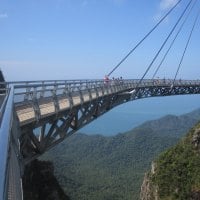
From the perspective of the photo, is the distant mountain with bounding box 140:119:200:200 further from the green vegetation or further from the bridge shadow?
the bridge shadow

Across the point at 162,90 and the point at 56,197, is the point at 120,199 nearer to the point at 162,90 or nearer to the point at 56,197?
the point at 162,90

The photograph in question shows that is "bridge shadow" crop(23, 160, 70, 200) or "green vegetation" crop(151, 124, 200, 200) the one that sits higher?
"bridge shadow" crop(23, 160, 70, 200)

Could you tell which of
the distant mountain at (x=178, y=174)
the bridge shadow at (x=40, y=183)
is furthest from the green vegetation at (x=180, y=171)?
the bridge shadow at (x=40, y=183)

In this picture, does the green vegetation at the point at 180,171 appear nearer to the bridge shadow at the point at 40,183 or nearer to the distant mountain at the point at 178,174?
the distant mountain at the point at 178,174

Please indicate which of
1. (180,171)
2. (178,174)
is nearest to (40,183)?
(178,174)

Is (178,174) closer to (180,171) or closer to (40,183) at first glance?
(180,171)

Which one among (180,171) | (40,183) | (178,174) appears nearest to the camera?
(40,183)

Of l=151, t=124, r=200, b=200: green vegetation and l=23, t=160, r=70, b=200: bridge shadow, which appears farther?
l=151, t=124, r=200, b=200: green vegetation

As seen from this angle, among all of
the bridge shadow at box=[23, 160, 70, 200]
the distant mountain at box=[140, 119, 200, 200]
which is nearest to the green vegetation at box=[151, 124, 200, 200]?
the distant mountain at box=[140, 119, 200, 200]

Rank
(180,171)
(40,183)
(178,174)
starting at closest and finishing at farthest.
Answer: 1. (40,183)
2. (178,174)
3. (180,171)
